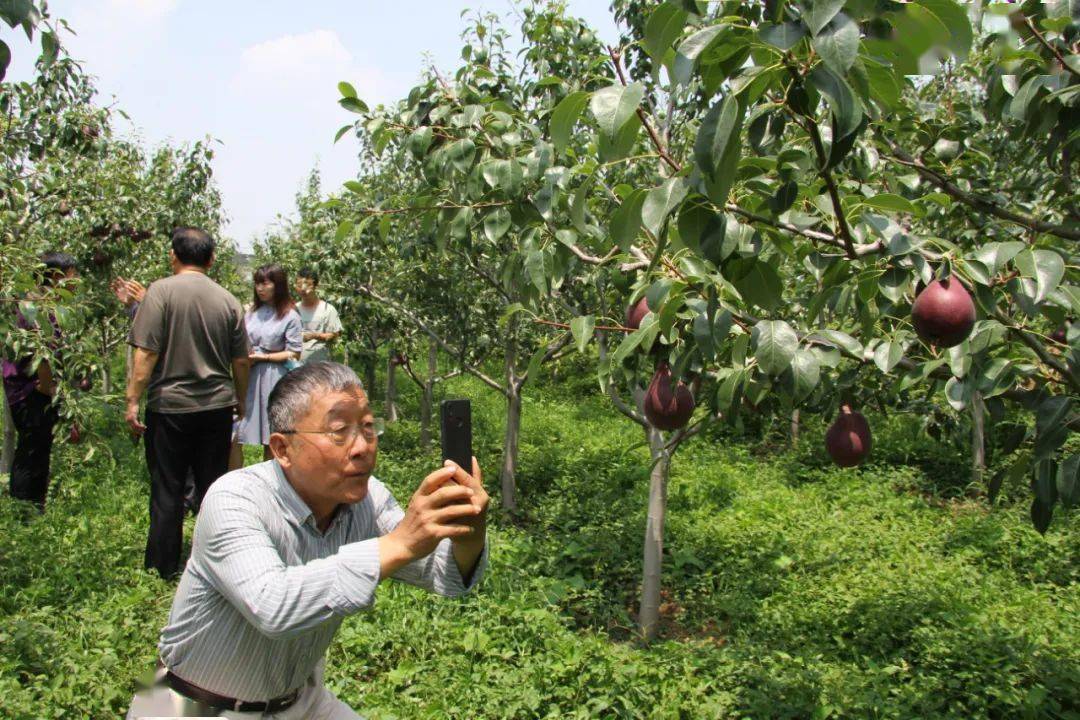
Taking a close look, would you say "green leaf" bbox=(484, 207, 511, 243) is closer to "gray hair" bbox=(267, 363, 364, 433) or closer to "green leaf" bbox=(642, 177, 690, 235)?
"gray hair" bbox=(267, 363, 364, 433)

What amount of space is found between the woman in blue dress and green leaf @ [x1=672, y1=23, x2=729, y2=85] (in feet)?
13.1

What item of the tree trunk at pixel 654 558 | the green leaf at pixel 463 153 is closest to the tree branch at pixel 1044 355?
the green leaf at pixel 463 153

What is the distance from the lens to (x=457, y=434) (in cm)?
139

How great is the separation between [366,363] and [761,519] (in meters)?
3.82

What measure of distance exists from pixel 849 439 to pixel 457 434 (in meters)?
1.49

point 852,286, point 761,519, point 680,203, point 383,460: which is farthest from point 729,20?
point 383,460

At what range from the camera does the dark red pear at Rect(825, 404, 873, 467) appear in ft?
8.12

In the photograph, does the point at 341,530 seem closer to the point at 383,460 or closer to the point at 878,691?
the point at 878,691

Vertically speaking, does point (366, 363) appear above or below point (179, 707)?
above

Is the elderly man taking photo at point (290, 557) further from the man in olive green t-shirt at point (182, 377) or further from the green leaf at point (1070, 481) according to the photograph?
the man in olive green t-shirt at point (182, 377)

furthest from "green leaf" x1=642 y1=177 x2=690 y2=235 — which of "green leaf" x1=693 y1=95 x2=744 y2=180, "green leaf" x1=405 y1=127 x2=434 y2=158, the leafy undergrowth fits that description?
the leafy undergrowth

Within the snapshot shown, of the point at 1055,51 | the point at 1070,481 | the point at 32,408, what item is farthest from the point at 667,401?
the point at 32,408

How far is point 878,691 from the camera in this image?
3281mm

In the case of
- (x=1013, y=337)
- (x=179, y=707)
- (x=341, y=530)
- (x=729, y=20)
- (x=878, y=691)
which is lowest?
(x=878, y=691)
